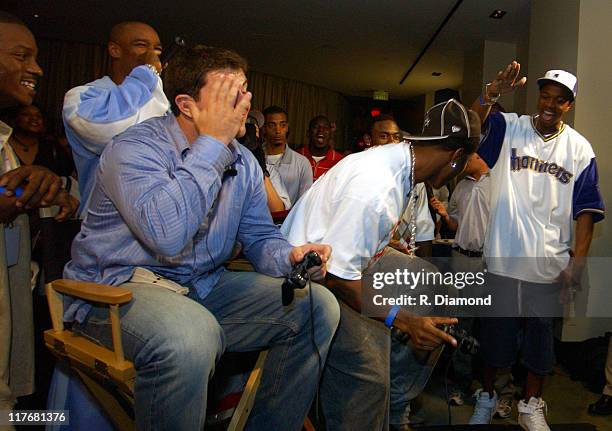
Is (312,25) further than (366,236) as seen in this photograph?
Yes

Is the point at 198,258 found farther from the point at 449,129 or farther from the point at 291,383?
the point at 449,129

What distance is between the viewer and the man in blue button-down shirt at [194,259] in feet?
3.42

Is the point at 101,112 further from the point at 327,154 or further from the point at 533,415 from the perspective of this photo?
the point at 327,154

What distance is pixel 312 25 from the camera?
5.53 meters

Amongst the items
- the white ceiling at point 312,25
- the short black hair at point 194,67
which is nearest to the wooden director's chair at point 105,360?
the short black hair at point 194,67

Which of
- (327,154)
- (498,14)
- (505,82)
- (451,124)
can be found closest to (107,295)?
(451,124)

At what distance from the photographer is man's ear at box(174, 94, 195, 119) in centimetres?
Answer: 127

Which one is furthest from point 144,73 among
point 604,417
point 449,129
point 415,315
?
point 604,417

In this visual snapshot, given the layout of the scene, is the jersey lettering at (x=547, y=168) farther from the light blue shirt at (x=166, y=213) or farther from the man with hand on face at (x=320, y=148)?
the man with hand on face at (x=320, y=148)

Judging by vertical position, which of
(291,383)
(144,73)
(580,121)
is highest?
(580,121)

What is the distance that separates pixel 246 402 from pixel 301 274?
39 centimetres

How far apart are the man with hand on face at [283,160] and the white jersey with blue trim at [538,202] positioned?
4.44 ft

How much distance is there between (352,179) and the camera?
1460mm

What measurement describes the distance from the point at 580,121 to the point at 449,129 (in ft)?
6.75
